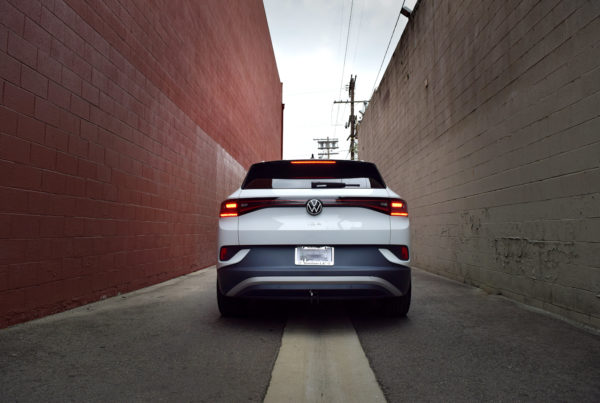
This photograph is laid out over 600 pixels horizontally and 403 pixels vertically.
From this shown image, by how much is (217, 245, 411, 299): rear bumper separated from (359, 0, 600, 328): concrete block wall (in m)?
1.84

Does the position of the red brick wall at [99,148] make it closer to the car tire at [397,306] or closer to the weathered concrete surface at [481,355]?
the weathered concrete surface at [481,355]

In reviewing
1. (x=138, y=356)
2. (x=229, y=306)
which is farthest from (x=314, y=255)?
(x=138, y=356)

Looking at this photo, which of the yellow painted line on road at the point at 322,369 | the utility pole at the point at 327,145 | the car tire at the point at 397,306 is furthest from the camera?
the utility pole at the point at 327,145

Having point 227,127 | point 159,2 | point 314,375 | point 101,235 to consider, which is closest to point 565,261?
point 314,375

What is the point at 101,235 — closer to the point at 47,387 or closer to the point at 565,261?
the point at 47,387

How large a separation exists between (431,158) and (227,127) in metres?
6.07

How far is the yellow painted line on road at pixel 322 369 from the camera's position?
2273mm

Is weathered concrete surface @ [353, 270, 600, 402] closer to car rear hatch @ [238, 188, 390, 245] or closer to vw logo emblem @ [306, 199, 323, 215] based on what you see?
car rear hatch @ [238, 188, 390, 245]

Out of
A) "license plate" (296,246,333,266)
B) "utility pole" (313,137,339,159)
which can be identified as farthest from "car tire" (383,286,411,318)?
"utility pole" (313,137,339,159)

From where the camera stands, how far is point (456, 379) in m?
2.49

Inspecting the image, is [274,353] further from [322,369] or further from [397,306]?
[397,306]

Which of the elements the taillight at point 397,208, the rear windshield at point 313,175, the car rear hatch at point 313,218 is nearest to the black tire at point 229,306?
the car rear hatch at point 313,218

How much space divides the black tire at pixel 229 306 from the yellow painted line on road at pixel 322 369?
0.56 metres

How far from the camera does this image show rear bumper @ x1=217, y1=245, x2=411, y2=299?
340 cm
